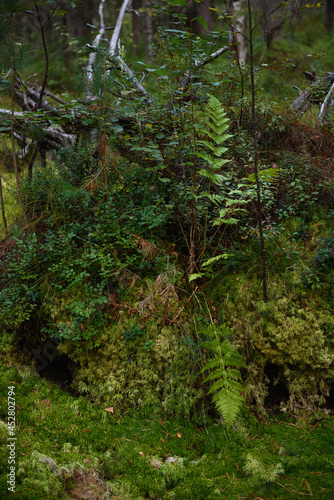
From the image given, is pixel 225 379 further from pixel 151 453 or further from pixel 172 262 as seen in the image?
pixel 172 262

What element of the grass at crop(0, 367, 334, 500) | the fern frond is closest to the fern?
the fern frond

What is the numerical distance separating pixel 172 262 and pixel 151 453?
5.48ft

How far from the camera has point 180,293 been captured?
123 inches

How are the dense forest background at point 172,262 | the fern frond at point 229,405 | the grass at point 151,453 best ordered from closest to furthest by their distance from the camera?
the grass at point 151,453 → the fern frond at point 229,405 → the dense forest background at point 172,262

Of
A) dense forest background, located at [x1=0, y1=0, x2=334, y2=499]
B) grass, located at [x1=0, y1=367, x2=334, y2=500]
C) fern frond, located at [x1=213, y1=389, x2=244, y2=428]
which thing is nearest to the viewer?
grass, located at [x1=0, y1=367, x2=334, y2=500]

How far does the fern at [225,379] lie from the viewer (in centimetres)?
212

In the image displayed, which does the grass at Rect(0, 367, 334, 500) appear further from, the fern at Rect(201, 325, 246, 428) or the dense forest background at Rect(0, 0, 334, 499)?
the fern at Rect(201, 325, 246, 428)

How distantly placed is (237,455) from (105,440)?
953 mm

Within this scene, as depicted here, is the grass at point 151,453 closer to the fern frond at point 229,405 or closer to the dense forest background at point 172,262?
the dense forest background at point 172,262

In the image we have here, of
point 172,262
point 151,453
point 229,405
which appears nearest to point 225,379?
point 229,405

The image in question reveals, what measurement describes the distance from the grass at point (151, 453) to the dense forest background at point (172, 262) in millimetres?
33

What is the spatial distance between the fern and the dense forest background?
13 millimetres

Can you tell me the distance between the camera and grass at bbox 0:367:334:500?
1853 mm

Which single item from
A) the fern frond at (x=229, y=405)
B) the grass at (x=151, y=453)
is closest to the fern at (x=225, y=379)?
the fern frond at (x=229, y=405)
